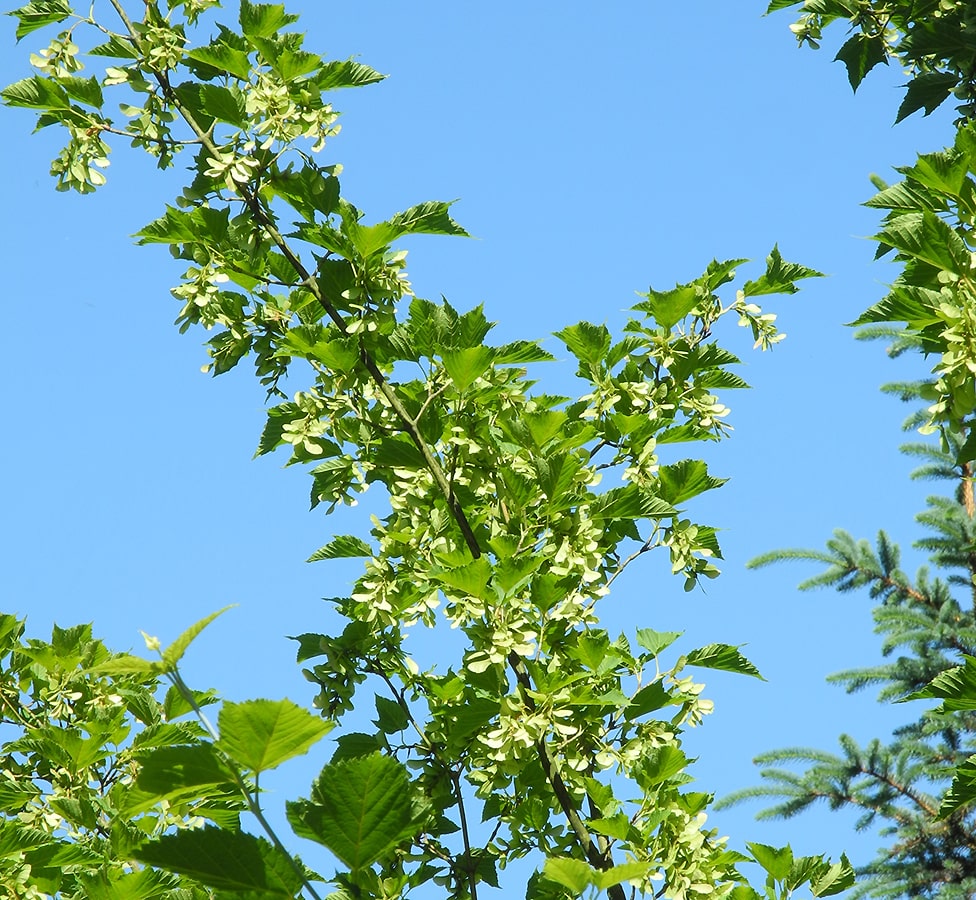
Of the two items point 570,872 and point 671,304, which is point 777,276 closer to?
point 671,304

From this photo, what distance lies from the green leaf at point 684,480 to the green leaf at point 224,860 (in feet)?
4.45

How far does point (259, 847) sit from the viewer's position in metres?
1.28

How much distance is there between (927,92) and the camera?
314cm

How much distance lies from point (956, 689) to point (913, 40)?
1.95 m

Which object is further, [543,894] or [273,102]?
[273,102]

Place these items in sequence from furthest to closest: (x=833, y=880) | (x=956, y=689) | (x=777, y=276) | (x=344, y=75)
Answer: (x=777, y=276) < (x=344, y=75) < (x=833, y=880) < (x=956, y=689)

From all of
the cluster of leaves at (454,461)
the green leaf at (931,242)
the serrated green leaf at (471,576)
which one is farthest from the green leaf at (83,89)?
the green leaf at (931,242)

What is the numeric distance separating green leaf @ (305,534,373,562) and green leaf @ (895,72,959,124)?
2054 millimetres

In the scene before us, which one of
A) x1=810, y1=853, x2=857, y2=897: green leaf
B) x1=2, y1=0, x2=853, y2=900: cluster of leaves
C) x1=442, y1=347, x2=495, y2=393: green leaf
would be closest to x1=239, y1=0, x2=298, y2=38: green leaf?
x1=2, y1=0, x2=853, y2=900: cluster of leaves

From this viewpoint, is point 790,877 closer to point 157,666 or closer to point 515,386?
point 515,386

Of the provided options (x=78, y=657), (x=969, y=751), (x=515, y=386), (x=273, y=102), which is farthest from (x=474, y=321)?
(x=969, y=751)

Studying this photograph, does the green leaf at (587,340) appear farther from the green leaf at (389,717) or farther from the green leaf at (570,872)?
the green leaf at (570,872)

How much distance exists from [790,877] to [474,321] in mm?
1262

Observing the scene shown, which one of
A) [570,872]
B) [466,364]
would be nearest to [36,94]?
[466,364]
